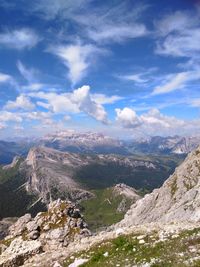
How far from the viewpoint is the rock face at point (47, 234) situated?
3530 cm

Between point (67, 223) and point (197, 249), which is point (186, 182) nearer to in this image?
point (67, 223)

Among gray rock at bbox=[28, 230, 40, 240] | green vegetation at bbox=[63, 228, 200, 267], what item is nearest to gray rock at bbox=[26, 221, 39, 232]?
gray rock at bbox=[28, 230, 40, 240]

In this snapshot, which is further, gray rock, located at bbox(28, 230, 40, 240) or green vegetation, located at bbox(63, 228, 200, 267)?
gray rock, located at bbox(28, 230, 40, 240)

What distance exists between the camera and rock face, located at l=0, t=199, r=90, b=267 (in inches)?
1390

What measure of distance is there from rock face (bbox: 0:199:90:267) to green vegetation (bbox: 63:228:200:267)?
6.90 metres

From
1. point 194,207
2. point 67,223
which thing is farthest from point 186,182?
point 67,223

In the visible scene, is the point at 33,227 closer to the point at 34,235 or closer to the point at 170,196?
the point at 34,235

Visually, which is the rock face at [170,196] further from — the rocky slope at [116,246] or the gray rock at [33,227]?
the rocky slope at [116,246]

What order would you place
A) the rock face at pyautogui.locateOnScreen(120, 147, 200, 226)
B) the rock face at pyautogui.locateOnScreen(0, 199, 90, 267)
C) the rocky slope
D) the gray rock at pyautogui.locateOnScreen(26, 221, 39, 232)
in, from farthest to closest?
1. the rock face at pyautogui.locateOnScreen(120, 147, 200, 226)
2. the gray rock at pyautogui.locateOnScreen(26, 221, 39, 232)
3. the rock face at pyautogui.locateOnScreen(0, 199, 90, 267)
4. the rocky slope

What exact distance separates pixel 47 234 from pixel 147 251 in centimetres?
2229

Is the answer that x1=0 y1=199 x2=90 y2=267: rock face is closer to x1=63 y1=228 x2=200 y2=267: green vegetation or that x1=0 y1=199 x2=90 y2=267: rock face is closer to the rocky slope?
the rocky slope

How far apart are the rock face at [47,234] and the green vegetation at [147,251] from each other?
6.90m

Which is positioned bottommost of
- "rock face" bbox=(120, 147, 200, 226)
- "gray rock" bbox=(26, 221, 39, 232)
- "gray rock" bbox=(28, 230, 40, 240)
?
"rock face" bbox=(120, 147, 200, 226)

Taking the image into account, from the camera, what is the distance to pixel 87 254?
3080 cm
